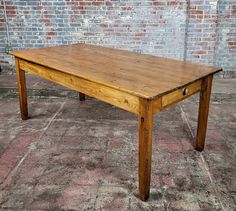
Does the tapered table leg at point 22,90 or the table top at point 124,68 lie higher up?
the table top at point 124,68

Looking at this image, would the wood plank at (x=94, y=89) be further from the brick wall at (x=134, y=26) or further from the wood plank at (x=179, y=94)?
the brick wall at (x=134, y=26)

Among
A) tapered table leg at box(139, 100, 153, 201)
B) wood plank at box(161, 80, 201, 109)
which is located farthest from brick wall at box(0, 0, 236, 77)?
tapered table leg at box(139, 100, 153, 201)

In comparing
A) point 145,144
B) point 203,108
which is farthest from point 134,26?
point 145,144

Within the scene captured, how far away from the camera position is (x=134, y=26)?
4.64 meters

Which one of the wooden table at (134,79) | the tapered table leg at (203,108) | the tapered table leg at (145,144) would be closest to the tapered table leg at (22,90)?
the wooden table at (134,79)

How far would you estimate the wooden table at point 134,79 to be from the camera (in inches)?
70.7

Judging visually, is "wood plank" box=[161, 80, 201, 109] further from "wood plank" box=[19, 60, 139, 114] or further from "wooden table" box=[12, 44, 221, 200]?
"wood plank" box=[19, 60, 139, 114]

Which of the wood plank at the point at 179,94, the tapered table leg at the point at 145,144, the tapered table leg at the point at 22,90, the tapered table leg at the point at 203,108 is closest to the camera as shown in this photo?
the tapered table leg at the point at 145,144

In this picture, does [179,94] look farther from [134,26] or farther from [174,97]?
[134,26]

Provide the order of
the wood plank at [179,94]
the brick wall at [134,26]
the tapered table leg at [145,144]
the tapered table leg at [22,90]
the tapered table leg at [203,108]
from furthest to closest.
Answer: the brick wall at [134,26]
the tapered table leg at [22,90]
the tapered table leg at [203,108]
the wood plank at [179,94]
the tapered table leg at [145,144]

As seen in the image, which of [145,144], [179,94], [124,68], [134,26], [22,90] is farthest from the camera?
[134,26]

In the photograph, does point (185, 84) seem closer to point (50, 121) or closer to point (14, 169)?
point (14, 169)

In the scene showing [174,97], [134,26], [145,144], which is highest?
[134,26]

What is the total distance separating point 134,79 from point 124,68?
34cm
